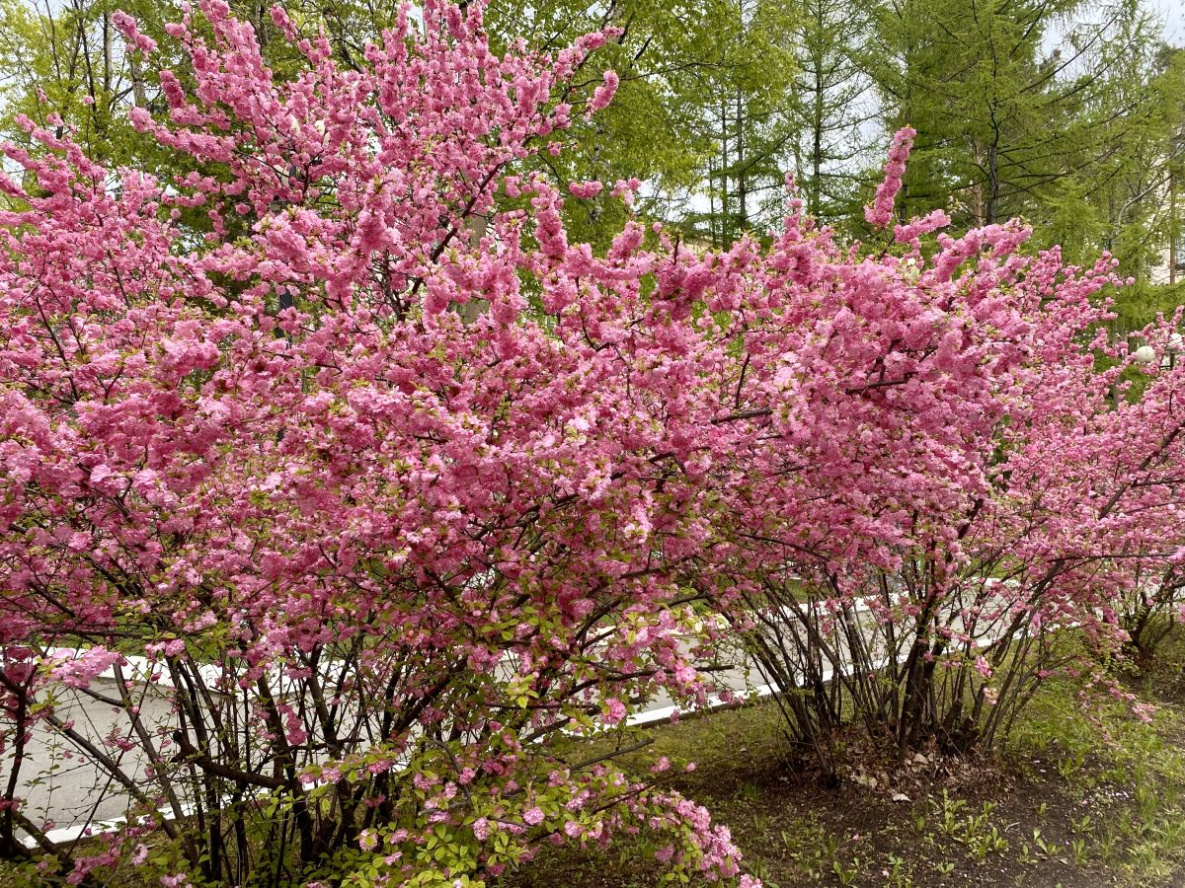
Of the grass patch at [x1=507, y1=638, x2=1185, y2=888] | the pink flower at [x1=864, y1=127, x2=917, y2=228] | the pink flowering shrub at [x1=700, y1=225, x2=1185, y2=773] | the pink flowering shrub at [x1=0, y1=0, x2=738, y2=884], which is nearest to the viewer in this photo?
the pink flowering shrub at [x1=0, y1=0, x2=738, y2=884]

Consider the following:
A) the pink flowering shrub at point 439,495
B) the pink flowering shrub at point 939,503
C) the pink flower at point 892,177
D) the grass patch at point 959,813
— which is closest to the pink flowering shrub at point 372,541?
the pink flowering shrub at point 439,495

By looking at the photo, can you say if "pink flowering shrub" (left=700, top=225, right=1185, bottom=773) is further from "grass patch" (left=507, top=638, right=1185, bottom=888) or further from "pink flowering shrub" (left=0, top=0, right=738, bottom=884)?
"pink flowering shrub" (left=0, top=0, right=738, bottom=884)

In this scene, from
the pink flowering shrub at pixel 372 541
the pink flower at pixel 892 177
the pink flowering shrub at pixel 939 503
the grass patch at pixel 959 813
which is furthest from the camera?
the grass patch at pixel 959 813

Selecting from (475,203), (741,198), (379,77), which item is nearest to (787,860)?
(475,203)

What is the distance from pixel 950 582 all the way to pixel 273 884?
3.93 m

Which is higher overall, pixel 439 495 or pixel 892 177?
pixel 892 177

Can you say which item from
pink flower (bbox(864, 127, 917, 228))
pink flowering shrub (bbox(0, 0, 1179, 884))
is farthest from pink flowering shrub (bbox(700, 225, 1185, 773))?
pink flower (bbox(864, 127, 917, 228))

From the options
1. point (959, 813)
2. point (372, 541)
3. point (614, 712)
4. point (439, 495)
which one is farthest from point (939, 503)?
point (372, 541)

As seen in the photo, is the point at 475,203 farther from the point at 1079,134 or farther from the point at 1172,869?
the point at 1079,134

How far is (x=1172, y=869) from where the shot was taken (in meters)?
3.95

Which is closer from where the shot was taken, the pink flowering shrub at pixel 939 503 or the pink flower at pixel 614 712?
the pink flower at pixel 614 712

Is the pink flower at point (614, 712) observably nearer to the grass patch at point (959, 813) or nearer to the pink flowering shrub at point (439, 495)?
the pink flowering shrub at point (439, 495)

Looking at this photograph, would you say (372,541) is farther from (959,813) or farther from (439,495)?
(959,813)

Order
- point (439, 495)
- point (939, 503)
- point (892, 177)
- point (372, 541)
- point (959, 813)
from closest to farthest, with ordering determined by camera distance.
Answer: point (439, 495)
point (372, 541)
point (892, 177)
point (939, 503)
point (959, 813)
